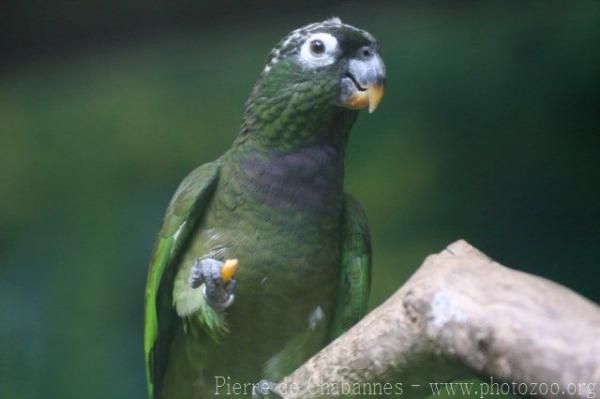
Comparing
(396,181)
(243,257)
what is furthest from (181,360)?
(396,181)

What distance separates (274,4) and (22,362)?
1065 millimetres

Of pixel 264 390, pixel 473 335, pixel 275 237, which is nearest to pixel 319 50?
pixel 275 237

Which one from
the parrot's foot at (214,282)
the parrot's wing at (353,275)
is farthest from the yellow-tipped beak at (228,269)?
the parrot's wing at (353,275)

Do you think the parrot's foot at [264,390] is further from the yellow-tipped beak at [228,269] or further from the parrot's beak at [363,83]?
the parrot's beak at [363,83]

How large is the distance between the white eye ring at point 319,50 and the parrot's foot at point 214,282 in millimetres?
410

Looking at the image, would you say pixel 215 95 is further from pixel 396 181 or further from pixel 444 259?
pixel 444 259

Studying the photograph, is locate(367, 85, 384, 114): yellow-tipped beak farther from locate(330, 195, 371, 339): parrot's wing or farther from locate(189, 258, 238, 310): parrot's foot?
locate(189, 258, 238, 310): parrot's foot

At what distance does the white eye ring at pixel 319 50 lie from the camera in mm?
1415

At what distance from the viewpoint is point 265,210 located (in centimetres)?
145

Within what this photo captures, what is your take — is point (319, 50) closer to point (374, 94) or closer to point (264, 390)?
point (374, 94)

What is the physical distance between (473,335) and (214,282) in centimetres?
63

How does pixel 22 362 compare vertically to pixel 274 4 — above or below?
below

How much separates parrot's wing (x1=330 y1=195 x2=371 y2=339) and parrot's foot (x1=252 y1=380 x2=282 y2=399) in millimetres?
186

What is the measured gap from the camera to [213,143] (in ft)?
5.88
